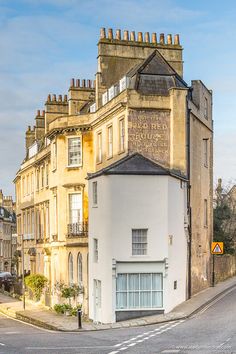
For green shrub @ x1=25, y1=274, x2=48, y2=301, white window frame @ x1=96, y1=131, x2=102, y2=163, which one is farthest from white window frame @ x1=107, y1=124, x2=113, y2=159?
green shrub @ x1=25, y1=274, x2=48, y2=301

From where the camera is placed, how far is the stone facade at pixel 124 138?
1496 inches

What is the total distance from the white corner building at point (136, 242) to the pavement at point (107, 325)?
0.86 meters

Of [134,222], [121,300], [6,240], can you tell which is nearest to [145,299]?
[121,300]

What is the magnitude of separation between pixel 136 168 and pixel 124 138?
351 cm

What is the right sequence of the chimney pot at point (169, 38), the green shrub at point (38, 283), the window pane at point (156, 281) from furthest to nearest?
the green shrub at point (38, 283), the chimney pot at point (169, 38), the window pane at point (156, 281)

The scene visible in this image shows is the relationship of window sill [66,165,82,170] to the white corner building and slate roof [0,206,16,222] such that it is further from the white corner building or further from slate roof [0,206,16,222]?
slate roof [0,206,16,222]

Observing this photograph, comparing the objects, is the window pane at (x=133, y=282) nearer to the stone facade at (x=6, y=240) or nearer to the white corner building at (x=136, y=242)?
the white corner building at (x=136, y=242)

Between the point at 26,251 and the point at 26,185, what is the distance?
6.02 meters

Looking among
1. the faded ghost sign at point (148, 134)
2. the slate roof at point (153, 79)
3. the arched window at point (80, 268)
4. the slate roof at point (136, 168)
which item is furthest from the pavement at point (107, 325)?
the slate roof at point (153, 79)

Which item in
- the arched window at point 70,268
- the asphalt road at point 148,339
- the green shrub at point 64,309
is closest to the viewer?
the asphalt road at point 148,339

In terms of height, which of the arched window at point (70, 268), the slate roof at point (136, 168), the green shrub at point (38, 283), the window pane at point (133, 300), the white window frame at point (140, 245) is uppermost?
the slate roof at point (136, 168)

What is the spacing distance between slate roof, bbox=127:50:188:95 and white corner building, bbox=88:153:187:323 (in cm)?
476

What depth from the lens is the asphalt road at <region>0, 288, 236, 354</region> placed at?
2320cm

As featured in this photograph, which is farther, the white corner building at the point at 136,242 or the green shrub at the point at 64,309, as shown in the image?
the green shrub at the point at 64,309
